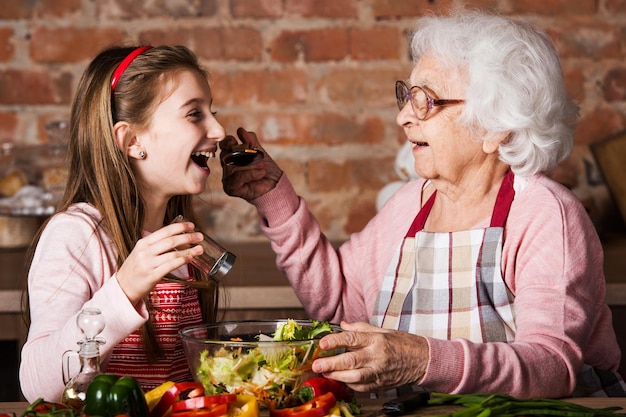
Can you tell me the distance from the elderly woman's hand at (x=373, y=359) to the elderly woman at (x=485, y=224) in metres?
0.19

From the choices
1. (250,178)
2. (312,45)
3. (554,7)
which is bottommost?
(250,178)

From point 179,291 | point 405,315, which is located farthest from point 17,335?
point 405,315

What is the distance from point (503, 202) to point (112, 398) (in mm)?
936

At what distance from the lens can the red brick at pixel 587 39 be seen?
9.94 ft

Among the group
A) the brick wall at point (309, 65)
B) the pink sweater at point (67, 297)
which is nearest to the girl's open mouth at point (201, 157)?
the pink sweater at point (67, 297)

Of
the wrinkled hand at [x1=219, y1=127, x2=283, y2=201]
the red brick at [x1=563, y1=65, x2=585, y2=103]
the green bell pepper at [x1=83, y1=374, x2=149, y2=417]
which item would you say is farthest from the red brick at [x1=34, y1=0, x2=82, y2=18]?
the green bell pepper at [x1=83, y1=374, x2=149, y2=417]

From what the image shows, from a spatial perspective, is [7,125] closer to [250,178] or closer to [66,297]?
[250,178]

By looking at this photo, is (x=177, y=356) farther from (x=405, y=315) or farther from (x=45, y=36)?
(x=45, y=36)

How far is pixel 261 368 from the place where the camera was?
1407mm

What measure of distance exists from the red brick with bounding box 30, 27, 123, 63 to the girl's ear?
125 cm

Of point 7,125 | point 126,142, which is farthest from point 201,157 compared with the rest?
point 7,125

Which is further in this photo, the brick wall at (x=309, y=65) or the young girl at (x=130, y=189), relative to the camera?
the brick wall at (x=309, y=65)

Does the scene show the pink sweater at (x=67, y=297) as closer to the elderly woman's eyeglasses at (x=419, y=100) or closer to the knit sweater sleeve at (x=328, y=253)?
the knit sweater sleeve at (x=328, y=253)

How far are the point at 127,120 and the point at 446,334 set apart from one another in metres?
0.74
